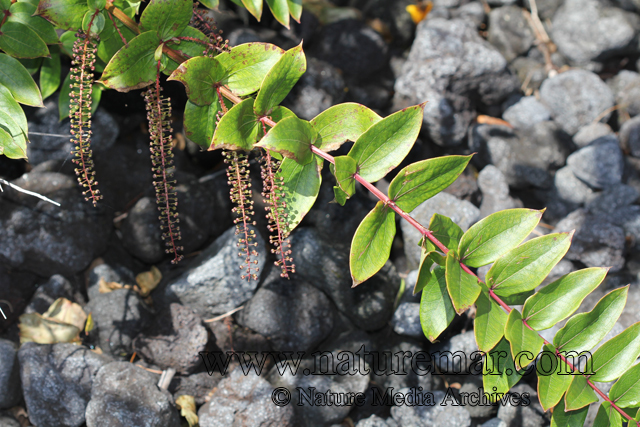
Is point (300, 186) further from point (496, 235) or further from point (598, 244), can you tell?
point (598, 244)

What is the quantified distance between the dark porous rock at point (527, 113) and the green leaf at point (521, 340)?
7.90ft

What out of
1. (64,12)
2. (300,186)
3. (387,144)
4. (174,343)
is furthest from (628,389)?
(64,12)

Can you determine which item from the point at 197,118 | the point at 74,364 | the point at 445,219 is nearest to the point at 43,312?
the point at 74,364

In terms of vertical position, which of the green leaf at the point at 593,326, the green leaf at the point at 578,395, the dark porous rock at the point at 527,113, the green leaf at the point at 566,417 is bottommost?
the green leaf at the point at 566,417

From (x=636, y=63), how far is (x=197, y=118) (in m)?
3.71

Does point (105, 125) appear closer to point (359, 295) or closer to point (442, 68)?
point (359, 295)

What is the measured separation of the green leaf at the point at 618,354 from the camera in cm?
151

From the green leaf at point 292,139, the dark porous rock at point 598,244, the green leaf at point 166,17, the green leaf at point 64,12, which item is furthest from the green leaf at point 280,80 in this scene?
the dark porous rock at point 598,244

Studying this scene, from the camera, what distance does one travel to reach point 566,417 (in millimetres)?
1597

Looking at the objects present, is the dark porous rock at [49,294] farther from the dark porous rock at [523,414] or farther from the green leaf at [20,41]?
the dark porous rock at [523,414]

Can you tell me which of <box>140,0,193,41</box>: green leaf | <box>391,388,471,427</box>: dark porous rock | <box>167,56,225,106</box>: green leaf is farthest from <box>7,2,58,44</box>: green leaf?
<box>391,388,471,427</box>: dark porous rock

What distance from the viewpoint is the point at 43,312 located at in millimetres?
2576

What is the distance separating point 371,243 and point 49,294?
6.79 ft

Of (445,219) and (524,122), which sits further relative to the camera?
(524,122)
